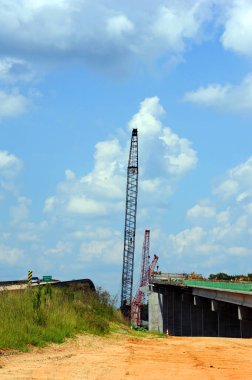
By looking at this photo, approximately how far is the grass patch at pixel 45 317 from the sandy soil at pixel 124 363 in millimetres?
675

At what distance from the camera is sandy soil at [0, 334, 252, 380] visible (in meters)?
14.3

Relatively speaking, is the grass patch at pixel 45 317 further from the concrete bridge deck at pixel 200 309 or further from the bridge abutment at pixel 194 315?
the bridge abutment at pixel 194 315

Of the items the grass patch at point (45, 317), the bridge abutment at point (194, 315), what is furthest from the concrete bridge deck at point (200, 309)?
the grass patch at point (45, 317)

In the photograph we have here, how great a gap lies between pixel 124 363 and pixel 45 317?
763 cm

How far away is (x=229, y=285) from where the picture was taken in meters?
47.2

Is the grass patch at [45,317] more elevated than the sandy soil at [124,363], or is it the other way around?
the grass patch at [45,317]

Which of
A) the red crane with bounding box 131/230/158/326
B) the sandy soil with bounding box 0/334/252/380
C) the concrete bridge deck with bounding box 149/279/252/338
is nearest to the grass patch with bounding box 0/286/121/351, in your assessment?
the sandy soil with bounding box 0/334/252/380

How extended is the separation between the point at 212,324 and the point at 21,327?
52.2 meters

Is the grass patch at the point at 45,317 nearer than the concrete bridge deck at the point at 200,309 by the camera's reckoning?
Yes

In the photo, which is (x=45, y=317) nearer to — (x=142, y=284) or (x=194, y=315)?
(x=194, y=315)

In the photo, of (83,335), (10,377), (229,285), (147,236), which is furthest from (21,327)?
(147,236)

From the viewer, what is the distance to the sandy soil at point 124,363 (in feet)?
46.9

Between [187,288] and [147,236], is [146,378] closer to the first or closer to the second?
[187,288]

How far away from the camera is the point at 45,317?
23.6m
